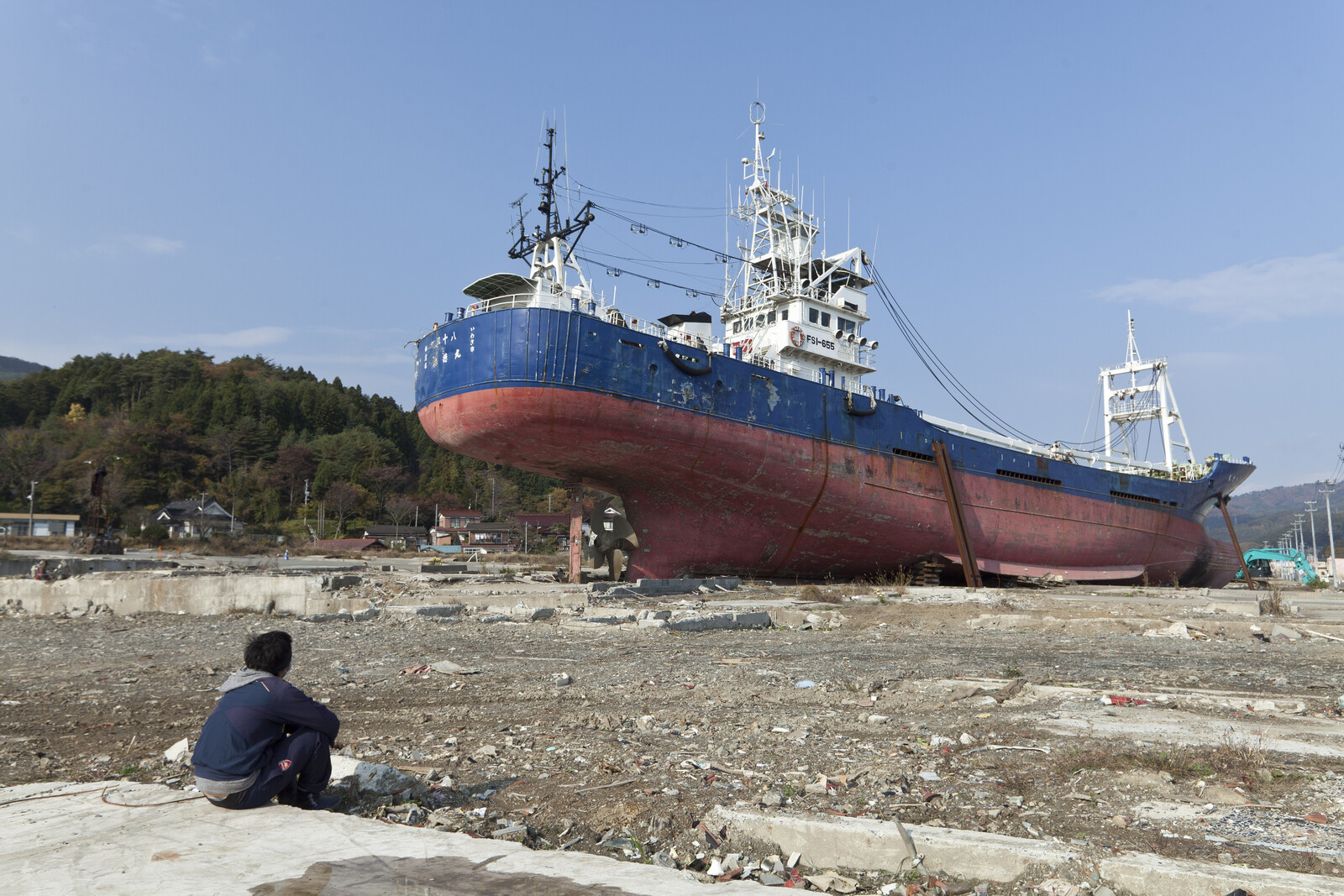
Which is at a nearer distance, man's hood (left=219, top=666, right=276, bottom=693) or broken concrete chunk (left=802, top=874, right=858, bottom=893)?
broken concrete chunk (left=802, top=874, right=858, bottom=893)

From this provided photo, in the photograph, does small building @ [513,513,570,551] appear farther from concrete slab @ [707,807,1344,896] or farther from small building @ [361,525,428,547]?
concrete slab @ [707,807,1344,896]

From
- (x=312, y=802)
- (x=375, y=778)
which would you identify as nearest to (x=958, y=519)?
(x=375, y=778)

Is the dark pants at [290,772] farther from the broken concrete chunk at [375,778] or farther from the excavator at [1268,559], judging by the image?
the excavator at [1268,559]

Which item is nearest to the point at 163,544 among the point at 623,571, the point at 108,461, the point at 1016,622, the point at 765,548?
the point at 108,461

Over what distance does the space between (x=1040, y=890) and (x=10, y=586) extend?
21.8 meters

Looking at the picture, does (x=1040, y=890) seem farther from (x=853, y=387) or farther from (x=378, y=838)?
(x=853, y=387)

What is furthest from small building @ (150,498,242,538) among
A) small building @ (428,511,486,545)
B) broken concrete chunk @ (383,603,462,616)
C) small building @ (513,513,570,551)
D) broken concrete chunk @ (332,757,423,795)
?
broken concrete chunk @ (332,757,423,795)

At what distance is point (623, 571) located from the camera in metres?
22.0

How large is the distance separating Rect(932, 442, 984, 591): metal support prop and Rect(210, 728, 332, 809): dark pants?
74.7 feet

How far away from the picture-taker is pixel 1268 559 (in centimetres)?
6219

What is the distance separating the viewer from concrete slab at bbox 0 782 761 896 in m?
2.39

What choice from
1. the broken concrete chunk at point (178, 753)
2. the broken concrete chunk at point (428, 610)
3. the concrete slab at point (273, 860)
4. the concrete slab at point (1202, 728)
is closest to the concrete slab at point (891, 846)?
the concrete slab at point (273, 860)

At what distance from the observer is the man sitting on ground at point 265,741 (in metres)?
3.17

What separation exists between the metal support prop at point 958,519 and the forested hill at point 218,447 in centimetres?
5892
